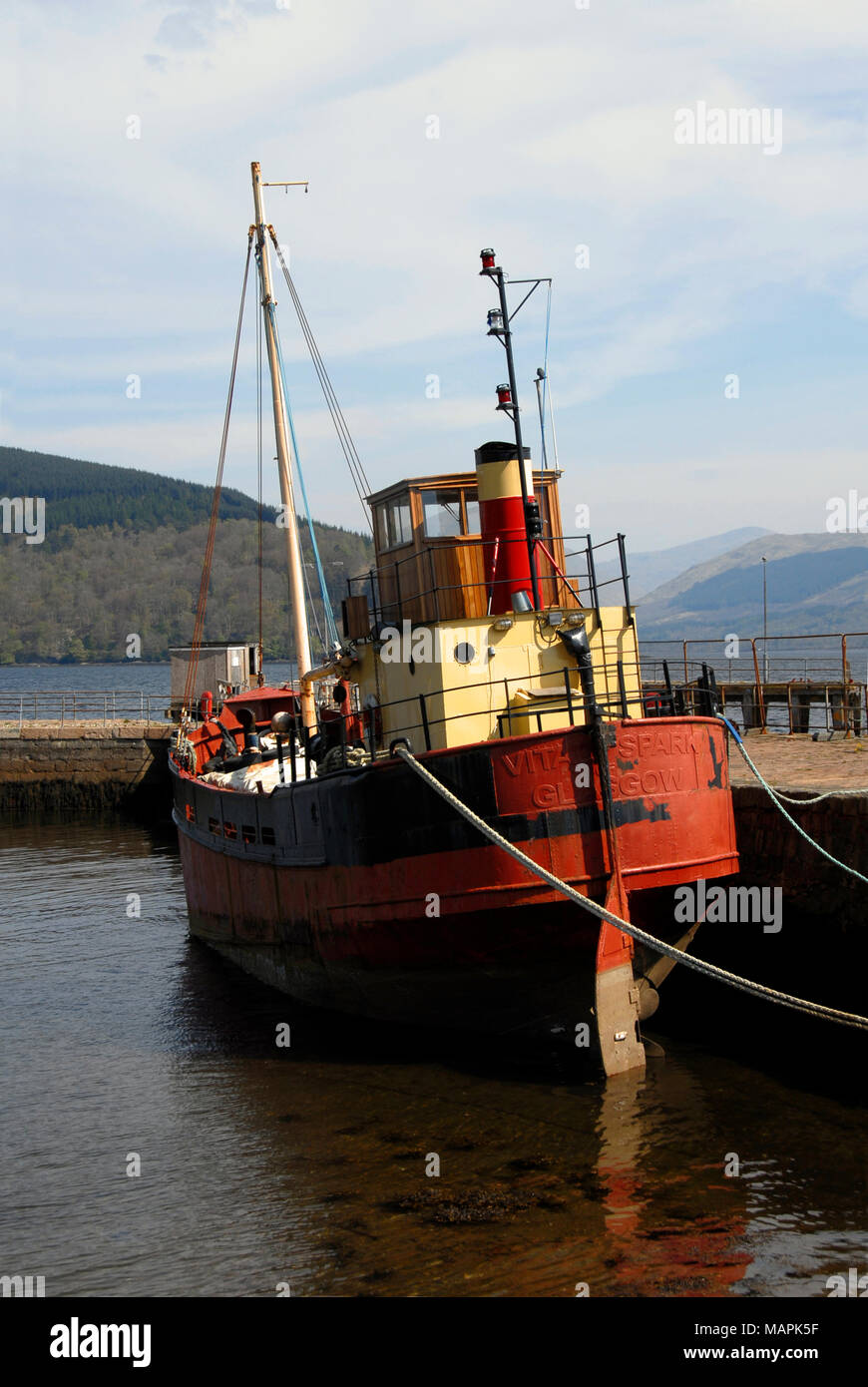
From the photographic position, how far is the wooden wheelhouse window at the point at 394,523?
14766 millimetres

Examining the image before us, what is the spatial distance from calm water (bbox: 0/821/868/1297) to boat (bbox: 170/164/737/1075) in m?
0.84

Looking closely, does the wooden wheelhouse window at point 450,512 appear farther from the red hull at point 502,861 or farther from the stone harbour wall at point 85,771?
the stone harbour wall at point 85,771

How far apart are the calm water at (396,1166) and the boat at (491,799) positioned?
0.84m

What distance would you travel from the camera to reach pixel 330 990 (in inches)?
565

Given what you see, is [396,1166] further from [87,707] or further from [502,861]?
[87,707]

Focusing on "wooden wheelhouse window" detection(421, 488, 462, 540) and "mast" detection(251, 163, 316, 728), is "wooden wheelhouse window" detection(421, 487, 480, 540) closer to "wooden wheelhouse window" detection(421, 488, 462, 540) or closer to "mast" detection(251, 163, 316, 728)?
"wooden wheelhouse window" detection(421, 488, 462, 540)

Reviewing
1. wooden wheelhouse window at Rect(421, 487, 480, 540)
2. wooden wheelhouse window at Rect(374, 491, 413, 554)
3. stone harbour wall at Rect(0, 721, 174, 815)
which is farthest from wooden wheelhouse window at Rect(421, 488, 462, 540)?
stone harbour wall at Rect(0, 721, 174, 815)

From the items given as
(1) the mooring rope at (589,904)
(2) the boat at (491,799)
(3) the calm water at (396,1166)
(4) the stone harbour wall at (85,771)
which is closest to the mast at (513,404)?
(2) the boat at (491,799)

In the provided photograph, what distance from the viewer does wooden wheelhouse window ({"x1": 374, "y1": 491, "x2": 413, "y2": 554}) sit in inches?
581

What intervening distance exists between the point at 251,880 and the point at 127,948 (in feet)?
14.5

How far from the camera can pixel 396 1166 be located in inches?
403

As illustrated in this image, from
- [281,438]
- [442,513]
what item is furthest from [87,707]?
[442,513]
